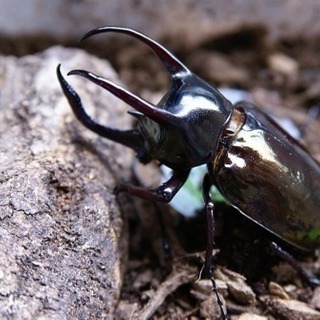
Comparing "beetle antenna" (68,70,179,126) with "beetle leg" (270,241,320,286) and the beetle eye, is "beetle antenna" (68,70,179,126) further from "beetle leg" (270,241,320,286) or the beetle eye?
"beetle leg" (270,241,320,286)

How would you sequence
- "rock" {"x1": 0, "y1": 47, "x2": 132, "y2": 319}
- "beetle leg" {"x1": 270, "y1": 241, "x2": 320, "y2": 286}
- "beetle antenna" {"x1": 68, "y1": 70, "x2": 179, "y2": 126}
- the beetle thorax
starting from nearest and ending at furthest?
"rock" {"x1": 0, "y1": 47, "x2": 132, "y2": 319}
"beetle antenna" {"x1": 68, "y1": 70, "x2": 179, "y2": 126}
the beetle thorax
"beetle leg" {"x1": 270, "y1": 241, "x2": 320, "y2": 286}

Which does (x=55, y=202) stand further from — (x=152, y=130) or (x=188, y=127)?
(x=188, y=127)

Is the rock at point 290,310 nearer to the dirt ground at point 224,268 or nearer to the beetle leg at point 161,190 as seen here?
the dirt ground at point 224,268

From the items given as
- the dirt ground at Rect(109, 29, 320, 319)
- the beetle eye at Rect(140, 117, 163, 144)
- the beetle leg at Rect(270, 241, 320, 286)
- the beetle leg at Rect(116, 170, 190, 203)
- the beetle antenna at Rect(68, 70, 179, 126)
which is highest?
the beetle antenna at Rect(68, 70, 179, 126)

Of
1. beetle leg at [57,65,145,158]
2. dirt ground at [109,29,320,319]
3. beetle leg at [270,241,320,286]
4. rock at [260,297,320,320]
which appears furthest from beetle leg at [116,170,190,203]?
rock at [260,297,320,320]

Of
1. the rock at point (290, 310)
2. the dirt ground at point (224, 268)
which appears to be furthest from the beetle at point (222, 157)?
the rock at point (290, 310)

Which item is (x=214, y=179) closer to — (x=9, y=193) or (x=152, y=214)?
(x=152, y=214)

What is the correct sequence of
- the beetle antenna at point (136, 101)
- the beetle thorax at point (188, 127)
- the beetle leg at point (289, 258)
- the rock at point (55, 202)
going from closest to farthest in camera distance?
the rock at point (55, 202) → the beetle antenna at point (136, 101) → the beetle thorax at point (188, 127) → the beetle leg at point (289, 258)

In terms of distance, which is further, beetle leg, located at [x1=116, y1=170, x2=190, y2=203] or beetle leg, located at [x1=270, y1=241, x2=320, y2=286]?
beetle leg, located at [x1=270, y1=241, x2=320, y2=286]
